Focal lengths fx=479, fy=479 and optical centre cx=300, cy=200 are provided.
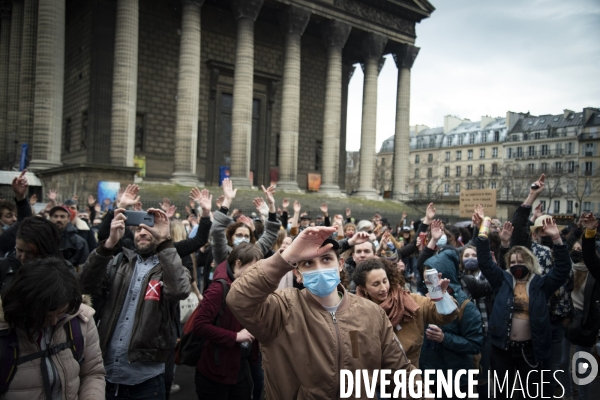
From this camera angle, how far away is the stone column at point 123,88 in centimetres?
2041

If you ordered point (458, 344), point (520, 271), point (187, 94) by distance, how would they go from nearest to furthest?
point (458, 344) < point (520, 271) < point (187, 94)

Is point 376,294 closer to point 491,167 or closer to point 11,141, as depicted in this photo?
point 11,141

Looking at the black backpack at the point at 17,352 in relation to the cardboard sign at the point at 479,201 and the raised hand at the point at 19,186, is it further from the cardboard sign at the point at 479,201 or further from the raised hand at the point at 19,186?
the cardboard sign at the point at 479,201

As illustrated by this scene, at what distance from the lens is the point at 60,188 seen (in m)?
19.5

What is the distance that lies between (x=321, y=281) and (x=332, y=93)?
25819mm

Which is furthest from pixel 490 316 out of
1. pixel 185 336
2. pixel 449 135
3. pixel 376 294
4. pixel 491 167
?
pixel 449 135

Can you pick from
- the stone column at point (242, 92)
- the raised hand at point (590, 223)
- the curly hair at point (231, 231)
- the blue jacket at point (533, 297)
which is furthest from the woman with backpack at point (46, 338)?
the stone column at point (242, 92)

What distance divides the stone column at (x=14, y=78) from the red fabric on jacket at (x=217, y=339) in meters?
25.7

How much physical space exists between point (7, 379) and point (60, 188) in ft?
62.3

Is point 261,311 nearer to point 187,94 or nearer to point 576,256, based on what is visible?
point 576,256

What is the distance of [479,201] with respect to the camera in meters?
12.2

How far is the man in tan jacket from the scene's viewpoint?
2.58 meters

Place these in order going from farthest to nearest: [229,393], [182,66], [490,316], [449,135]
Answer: [449,135] < [182,66] < [490,316] < [229,393]

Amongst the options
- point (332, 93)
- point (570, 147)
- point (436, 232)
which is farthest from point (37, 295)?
point (570, 147)
